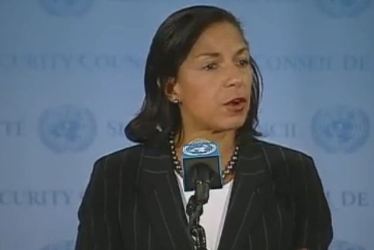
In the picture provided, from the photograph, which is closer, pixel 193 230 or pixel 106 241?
pixel 193 230

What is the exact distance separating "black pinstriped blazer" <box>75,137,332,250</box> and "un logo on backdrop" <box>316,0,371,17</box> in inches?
40.2

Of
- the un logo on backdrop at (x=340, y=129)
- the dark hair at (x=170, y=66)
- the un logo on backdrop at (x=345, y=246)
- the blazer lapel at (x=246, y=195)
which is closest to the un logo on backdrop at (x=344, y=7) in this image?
the un logo on backdrop at (x=340, y=129)

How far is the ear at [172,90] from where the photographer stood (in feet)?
4.91

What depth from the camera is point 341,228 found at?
92.5 inches

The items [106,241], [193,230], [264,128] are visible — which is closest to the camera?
[193,230]

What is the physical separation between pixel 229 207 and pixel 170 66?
0.30m

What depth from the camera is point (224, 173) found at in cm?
144

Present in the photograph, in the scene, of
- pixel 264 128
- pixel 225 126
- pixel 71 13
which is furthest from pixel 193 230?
pixel 71 13

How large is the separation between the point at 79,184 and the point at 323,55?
85 centimetres

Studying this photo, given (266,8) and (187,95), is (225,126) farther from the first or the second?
(266,8)

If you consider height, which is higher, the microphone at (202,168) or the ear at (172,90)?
the ear at (172,90)

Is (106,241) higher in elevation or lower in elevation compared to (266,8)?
lower

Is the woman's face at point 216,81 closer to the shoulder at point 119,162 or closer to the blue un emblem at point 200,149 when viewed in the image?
the shoulder at point 119,162

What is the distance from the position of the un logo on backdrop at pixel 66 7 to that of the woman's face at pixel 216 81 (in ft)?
3.18
